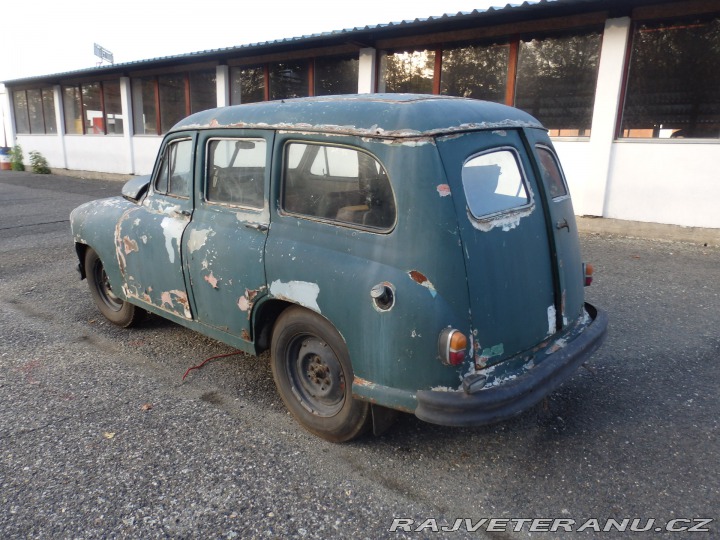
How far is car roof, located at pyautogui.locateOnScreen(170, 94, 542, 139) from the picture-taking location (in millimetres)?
2691

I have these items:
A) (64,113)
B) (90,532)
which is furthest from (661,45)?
(64,113)

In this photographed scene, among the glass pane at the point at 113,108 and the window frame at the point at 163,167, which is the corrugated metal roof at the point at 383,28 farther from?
the window frame at the point at 163,167

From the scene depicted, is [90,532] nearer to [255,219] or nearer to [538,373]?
[255,219]

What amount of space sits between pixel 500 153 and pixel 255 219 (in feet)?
5.04

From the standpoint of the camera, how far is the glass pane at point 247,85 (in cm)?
1400

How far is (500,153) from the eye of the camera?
3021 millimetres

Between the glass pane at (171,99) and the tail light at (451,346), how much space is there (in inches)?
602

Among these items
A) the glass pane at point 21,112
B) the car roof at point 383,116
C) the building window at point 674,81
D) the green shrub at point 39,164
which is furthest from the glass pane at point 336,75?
the glass pane at point 21,112

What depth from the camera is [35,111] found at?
22.2 metres

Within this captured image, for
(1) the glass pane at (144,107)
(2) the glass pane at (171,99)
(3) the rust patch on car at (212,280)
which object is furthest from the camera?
(1) the glass pane at (144,107)

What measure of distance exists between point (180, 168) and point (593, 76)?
25.3 ft

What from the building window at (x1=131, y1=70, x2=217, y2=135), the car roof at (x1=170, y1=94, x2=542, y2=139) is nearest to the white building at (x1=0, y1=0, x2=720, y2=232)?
the building window at (x1=131, y1=70, x2=217, y2=135)

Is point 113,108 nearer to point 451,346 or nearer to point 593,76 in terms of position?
point 593,76

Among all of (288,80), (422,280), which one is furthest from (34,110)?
(422,280)
